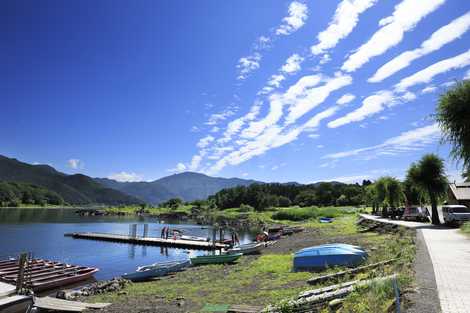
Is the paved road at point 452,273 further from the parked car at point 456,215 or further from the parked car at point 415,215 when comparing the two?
the parked car at point 415,215

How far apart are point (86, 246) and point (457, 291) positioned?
5196 centimetres

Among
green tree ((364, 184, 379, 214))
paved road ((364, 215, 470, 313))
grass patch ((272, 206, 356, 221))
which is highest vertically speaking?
green tree ((364, 184, 379, 214))

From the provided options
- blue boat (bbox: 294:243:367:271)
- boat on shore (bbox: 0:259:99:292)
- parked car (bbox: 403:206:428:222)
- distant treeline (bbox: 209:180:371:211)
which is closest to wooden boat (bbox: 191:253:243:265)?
boat on shore (bbox: 0:259:99:292)

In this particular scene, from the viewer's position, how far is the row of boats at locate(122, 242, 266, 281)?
27.9 m

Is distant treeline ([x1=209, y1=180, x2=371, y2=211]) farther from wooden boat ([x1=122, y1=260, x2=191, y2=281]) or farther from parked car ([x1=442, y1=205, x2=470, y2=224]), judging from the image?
wooden boat ([x1=122, y1=260, x2=191, y2=281])

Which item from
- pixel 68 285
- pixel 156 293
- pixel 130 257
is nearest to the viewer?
pixel 156 293

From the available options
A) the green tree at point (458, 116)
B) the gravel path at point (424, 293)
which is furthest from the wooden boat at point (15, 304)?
the green tree at point (458, 116)

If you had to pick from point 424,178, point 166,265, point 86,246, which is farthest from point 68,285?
point 424,178

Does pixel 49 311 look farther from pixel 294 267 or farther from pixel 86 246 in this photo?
pixel 86 246

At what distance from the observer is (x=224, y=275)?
24562 mm

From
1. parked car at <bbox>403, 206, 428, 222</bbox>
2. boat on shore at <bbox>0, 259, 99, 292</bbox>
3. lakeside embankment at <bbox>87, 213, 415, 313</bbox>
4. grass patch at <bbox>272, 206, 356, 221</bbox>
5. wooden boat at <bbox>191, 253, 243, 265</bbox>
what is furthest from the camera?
grass patch at <bbox>272, 206, 356, 221</bbox>

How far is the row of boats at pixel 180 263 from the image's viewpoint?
27.9m

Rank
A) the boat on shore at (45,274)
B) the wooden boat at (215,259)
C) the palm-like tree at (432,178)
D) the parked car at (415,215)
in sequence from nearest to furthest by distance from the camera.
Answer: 1. the boat on shore at (45,274)
2. the wooden boat at (215,259)
3. the palm-like tree at (432,178)
4. the parked car at (415,215)

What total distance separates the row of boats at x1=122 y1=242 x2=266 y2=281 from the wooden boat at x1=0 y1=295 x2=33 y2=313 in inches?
414
